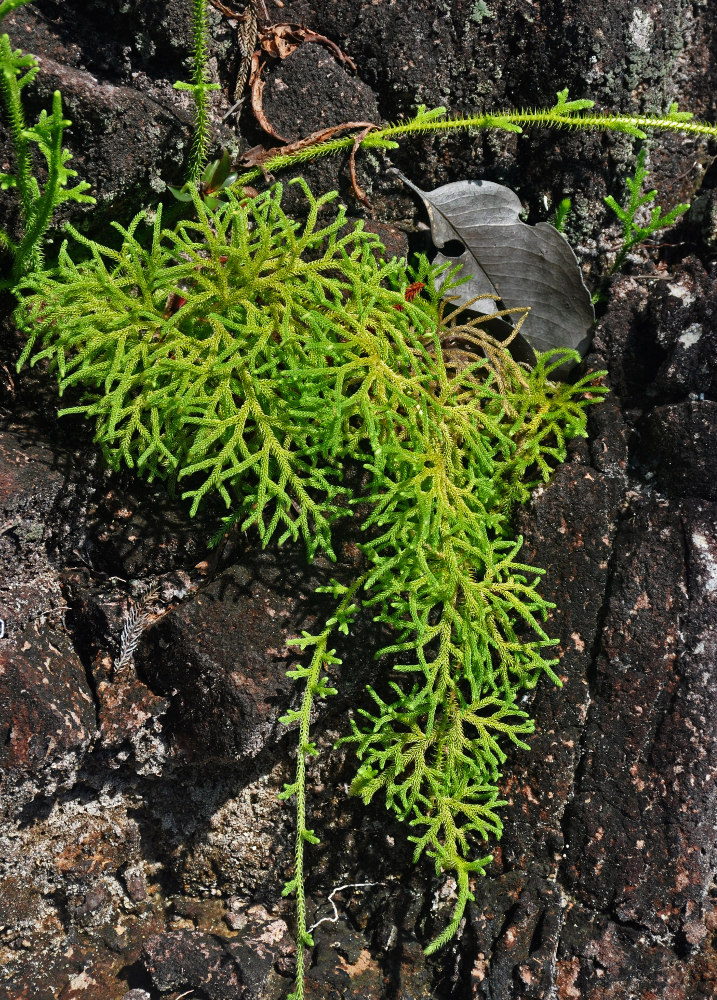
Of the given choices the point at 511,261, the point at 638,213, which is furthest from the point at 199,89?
the point at 638,213

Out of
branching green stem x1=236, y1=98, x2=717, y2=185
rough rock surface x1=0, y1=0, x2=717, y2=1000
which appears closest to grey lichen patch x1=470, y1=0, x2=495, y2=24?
rough rock surface x1=0, y1=0, x2=717, y2=1000

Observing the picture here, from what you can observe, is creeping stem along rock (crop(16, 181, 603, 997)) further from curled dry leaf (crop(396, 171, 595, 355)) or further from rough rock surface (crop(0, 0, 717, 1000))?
curled dry leaf (crop(396, 171, 595, 355))

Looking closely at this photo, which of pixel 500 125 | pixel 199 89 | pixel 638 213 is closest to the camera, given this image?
pixel 199 89

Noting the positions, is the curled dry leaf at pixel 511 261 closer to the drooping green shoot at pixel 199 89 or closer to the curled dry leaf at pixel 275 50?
the curled dry leaf at pixel 275 50

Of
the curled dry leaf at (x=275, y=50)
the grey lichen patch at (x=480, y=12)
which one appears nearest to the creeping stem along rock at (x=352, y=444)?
the curled dry leaf at (x=275, y=50)

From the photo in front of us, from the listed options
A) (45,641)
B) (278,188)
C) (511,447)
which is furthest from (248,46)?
(45,641)

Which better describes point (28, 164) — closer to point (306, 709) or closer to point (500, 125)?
point (500, 125)

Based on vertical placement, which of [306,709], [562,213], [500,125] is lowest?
[306,709]
